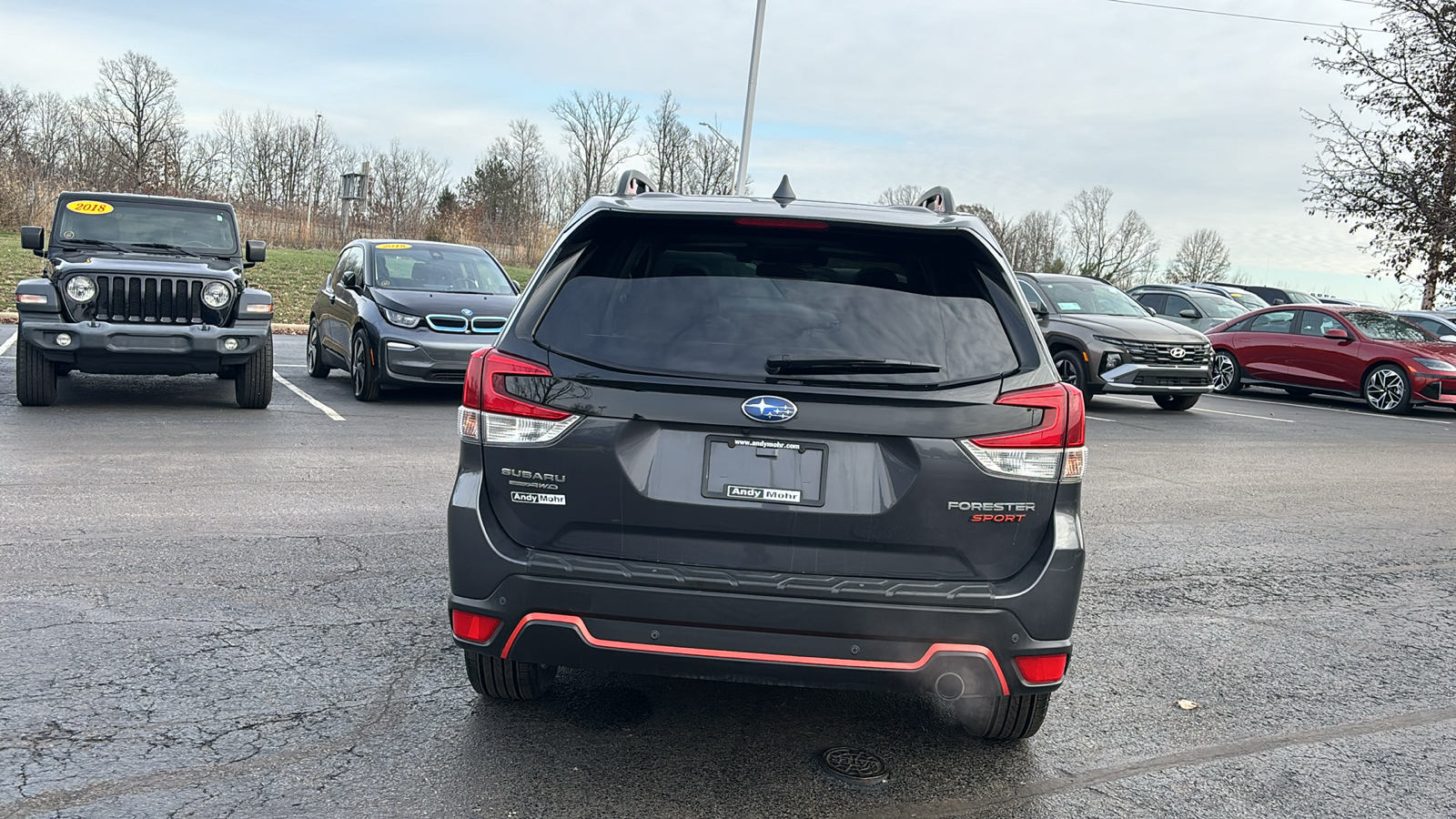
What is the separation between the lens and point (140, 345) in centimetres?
988

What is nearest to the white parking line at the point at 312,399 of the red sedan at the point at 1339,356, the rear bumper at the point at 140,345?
the rear bumper at the point at 140,345

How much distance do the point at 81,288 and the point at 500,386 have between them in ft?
27.2

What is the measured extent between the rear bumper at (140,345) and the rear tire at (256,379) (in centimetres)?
16

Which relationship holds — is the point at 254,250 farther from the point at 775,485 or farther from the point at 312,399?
the point at 775,485

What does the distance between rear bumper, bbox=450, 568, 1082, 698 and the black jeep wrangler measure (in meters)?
8.04

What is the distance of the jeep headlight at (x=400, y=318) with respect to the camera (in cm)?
1172

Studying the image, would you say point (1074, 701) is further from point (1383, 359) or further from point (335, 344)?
point (1383, 359)

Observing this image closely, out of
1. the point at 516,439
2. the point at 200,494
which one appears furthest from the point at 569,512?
the point at 200,494

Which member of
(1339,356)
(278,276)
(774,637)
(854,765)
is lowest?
(278,276)

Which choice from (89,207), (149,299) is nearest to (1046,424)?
(149,299)

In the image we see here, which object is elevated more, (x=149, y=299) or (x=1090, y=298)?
(x=1090, y=298)

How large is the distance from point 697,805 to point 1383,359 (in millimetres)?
17555

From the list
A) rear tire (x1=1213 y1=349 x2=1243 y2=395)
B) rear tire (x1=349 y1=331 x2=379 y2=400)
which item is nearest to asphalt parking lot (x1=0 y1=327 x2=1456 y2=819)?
rear tire (x1=349 y1=331 x2=379 y2=400)

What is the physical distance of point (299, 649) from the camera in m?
4.30
